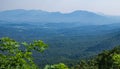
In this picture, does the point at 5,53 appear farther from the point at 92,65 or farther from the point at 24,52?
the point at 92,65

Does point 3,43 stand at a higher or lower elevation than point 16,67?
higher

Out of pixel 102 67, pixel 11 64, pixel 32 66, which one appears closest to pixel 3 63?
pixel 11 64

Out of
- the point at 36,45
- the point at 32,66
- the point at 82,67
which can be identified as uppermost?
the point at 36,45

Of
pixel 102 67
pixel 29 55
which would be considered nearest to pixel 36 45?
pixel 29 55

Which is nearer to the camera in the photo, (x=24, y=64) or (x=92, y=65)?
(x=24, y=64)

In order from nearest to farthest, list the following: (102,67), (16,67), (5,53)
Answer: (16,67)
(5,53)
(102,67)

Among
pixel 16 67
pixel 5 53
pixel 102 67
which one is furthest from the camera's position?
pixel 102 67
